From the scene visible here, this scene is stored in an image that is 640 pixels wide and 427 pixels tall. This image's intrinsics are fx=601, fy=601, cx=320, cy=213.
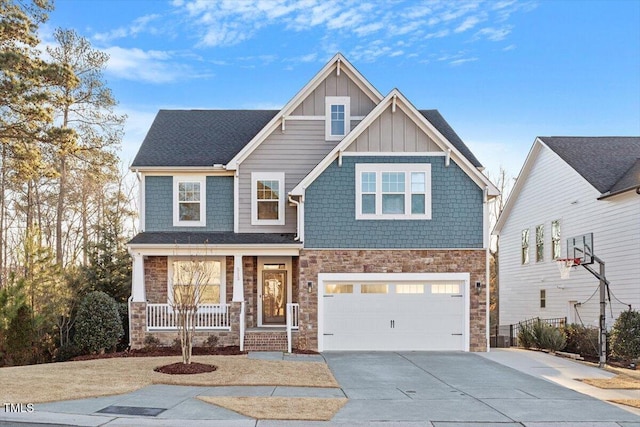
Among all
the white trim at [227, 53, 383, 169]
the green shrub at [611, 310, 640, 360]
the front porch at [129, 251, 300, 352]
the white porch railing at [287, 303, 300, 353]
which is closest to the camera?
the green shrub at [611, 310, 640, 360]

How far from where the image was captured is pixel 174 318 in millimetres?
18734

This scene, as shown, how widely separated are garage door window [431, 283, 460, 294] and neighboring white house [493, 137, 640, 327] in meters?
5.09

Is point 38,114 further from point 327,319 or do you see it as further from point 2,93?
point 327,319

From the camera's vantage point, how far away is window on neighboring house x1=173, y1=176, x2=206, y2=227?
2030cm

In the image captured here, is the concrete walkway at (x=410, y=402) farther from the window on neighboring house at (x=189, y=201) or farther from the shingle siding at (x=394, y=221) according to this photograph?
the window on neighboring house at (x=189, y=201)

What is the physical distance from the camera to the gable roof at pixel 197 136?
20.5m

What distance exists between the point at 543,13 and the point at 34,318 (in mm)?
19145

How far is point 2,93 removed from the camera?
18.0 m

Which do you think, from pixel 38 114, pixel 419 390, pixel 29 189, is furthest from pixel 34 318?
pixel 29 189

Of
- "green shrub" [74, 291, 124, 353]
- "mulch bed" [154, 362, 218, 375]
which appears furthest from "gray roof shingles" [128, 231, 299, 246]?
"mulch bed" [154, 362, 218, 375]

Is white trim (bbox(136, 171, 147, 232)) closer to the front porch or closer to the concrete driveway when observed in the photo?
the front porch

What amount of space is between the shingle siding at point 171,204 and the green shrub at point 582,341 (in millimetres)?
11726

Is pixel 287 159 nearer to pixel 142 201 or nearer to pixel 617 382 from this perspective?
pixel 142 201

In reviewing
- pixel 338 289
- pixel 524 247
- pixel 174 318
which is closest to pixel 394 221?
pixel 338 289
